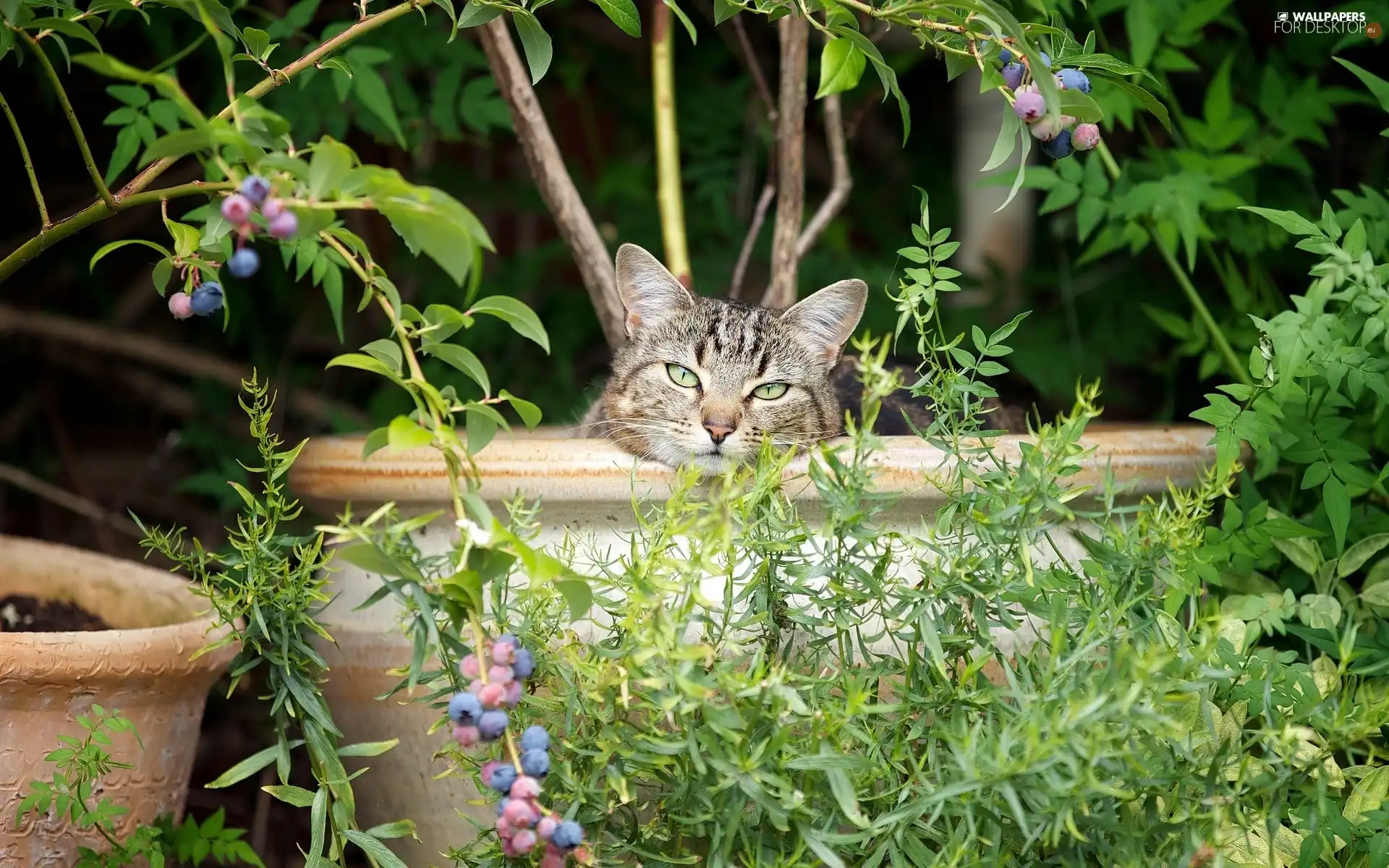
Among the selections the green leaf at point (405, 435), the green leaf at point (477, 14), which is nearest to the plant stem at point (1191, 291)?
the green leaf at point (477, 14)

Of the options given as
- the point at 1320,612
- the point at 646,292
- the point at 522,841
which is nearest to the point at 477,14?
the point at 646,292

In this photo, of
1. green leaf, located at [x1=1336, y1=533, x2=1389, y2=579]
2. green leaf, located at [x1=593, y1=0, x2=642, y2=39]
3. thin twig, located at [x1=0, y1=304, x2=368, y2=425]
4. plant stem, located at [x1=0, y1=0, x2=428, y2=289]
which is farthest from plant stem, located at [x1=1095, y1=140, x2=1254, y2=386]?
thin twig, located at [x1=0, y1=304, x2=368, y2=425]

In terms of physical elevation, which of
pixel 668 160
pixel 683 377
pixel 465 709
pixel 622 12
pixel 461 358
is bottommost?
pixel 465 709

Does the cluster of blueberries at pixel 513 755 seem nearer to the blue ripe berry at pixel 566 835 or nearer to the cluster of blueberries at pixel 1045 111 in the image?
the blue ripe berry at pixel 566 835

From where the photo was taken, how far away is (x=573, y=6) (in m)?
3.00

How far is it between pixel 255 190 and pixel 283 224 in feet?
0.12

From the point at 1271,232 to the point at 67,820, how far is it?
194 cm

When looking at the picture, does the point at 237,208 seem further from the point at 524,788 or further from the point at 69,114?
the point at 524,788

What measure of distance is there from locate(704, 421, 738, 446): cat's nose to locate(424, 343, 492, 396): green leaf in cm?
68

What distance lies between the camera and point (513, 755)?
94 centimetres

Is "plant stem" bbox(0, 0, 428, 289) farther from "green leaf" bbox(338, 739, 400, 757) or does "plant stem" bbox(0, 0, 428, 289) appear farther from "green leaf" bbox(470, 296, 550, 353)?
"green leaf" bbox(338, 739, 400, 757)

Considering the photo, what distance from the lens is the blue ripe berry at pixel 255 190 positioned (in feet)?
2.90

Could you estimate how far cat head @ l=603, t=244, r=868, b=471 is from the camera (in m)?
1.81

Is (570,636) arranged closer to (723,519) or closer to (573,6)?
(723,519)
